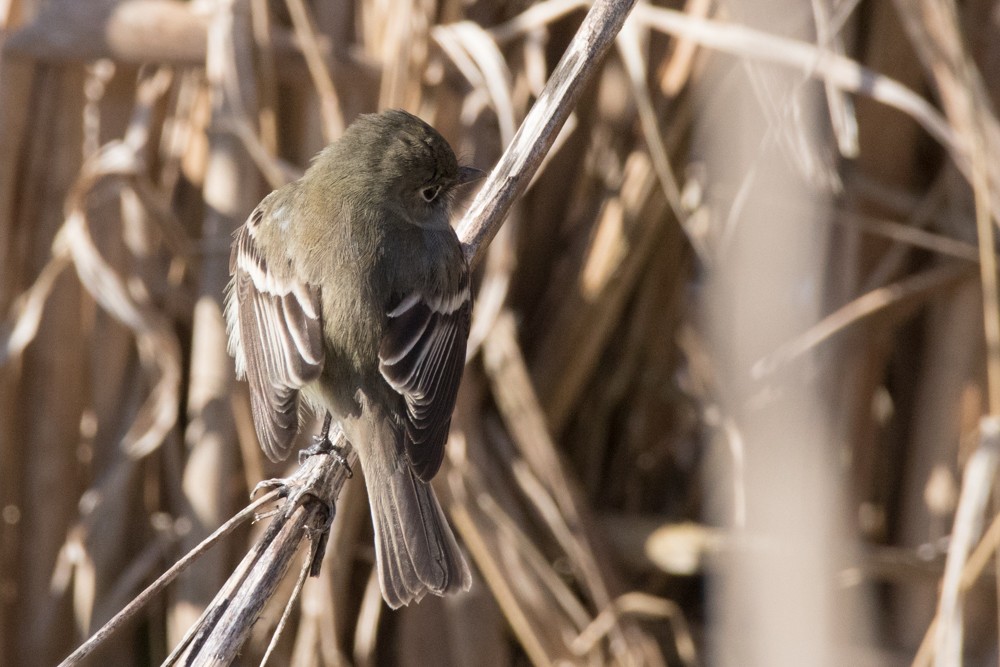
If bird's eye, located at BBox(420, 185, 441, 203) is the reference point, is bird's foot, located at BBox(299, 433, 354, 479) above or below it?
below

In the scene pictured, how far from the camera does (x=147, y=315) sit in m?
3.53

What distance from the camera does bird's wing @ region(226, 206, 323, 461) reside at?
9.09ft

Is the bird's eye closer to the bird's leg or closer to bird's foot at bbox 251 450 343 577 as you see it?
the bird's leg

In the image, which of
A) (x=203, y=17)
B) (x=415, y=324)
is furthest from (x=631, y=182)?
(x=203, y=17)

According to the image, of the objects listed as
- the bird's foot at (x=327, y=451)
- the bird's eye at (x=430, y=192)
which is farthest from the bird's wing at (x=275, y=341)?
the bird's eye at (x=430, y=192)

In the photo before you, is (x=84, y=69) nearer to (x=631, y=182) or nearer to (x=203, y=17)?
(x=203, y=17)

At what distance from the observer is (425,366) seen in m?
2.85

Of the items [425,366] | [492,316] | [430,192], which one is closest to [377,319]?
[425,366]

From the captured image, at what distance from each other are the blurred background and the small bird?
1.11 ft

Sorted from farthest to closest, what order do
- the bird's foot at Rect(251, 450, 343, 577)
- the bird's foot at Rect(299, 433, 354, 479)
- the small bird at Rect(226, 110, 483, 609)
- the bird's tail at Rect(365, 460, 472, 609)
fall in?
the bird's foot at Rect(299, 433, 354, 479), the small bird at Rect(226, 110, 483, 609), the bird's tail at Rect(365, 460, 472, 609), the bird's foot at Rect(251, 450, 343, 577)

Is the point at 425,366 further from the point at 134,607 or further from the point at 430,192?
the point at 134,607

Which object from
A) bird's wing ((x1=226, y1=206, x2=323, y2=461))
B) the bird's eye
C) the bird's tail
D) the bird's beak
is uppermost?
the bird's beak

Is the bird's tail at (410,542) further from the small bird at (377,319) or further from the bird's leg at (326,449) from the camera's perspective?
the bird's leg at (326,449)

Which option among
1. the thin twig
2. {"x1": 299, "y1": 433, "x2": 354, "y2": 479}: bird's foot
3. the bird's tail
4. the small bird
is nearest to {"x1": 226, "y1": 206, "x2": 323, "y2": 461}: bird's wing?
the small bird
